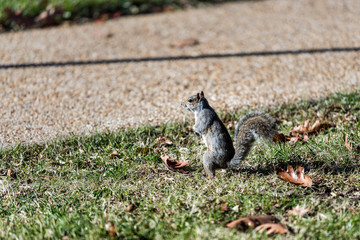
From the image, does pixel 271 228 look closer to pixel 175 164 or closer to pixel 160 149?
pixel 175 164

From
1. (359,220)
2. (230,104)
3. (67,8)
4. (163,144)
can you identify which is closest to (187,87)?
(230,104)

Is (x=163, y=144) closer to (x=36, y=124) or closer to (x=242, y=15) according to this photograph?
(x=36, y=124)

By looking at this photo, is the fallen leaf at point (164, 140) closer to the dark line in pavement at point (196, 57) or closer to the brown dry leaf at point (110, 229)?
the brown dry leaf at point (110, 229)

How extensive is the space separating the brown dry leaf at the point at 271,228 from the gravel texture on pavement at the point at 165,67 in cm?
182

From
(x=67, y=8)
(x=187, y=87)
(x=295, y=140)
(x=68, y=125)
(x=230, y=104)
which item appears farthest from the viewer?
(x=67, y=8)

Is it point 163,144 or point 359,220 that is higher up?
point 359,220

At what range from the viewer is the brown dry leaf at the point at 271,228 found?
2.84 meters

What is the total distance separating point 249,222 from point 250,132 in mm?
742

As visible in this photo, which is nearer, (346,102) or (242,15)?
(346,102)

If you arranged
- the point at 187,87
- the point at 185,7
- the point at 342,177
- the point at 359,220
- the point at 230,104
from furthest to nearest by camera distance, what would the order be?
1. the point at 185,7
2. the point at 187,87
3. the point at 230,104
4. the point at 342,177
5. the point at 359,220

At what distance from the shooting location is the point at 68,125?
14.4ft

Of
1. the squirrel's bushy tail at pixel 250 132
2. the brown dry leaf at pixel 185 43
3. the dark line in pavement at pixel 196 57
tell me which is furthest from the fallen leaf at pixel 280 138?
the brown dry leaf at pixel 185 43

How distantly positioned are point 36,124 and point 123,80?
1.28 metres

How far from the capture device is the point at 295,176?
11.3 ft
